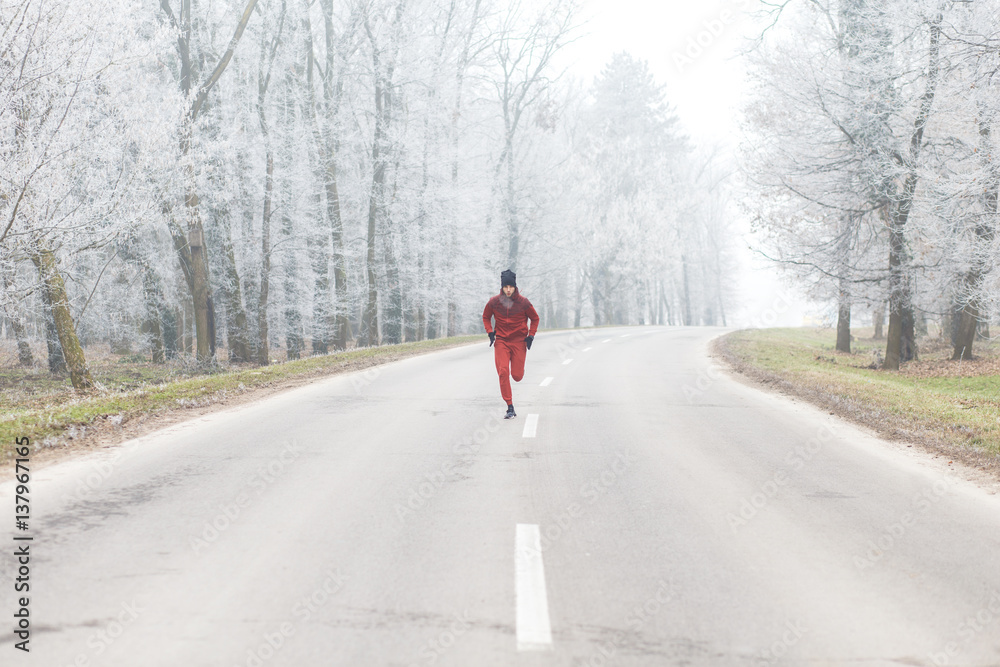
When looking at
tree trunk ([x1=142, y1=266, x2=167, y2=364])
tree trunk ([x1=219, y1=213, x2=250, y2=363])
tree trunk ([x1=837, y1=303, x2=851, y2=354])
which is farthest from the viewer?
tree trunk ([x1=837, y1=303, x2=851, y2=354])

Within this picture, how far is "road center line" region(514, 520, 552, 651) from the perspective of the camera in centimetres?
336

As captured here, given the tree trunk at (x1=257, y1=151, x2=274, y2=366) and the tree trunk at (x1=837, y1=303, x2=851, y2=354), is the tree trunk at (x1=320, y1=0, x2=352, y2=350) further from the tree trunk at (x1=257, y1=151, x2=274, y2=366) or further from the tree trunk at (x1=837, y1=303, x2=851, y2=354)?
the tree trunk at (x1=837, y1=303, x2=851, y2=354)

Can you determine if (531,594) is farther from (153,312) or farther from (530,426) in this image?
(153,312)

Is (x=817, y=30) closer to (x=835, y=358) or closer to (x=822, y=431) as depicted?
(x=835, y=358)

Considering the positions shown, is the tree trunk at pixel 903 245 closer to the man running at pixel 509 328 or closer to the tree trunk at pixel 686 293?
the man running at pixel 509 328

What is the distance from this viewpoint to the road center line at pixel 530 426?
848 centimetres

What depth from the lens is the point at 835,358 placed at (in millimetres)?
22281

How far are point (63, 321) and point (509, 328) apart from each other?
1068 centimetres

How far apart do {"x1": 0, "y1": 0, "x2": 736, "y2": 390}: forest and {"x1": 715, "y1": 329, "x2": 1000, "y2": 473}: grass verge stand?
8.64 feet

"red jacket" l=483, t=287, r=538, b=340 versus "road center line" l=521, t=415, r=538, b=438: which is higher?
"red jacket" l=483, t=287, r=538, b=340

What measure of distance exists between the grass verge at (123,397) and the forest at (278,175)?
1.59 metres

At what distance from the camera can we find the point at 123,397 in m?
10.8

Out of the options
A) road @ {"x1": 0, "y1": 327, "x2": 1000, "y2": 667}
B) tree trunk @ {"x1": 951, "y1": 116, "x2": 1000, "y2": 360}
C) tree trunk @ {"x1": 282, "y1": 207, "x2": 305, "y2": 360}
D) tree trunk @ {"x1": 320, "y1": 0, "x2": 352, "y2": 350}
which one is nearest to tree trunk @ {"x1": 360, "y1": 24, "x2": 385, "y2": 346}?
tree trunk @ {"x1": 320, "y1": 0, "x2": 352, "y2": 350}

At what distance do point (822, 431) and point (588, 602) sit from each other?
21.7ft
